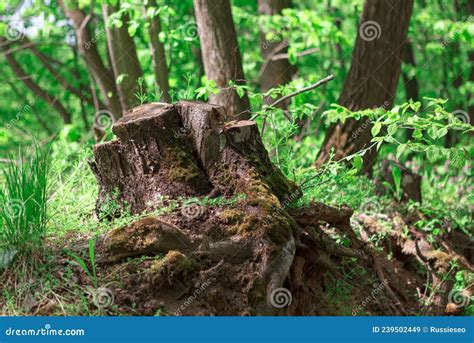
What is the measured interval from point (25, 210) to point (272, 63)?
542 cm

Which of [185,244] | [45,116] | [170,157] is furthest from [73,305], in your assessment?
[45,116]

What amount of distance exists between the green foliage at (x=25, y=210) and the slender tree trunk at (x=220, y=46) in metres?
2.74

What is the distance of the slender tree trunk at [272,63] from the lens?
8781mm

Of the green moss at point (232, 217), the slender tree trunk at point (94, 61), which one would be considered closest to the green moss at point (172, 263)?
the green moss at point (232, 217)

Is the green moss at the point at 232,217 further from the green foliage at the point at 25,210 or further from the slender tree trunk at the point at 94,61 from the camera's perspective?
the slender tree trunk at the point at 94,61

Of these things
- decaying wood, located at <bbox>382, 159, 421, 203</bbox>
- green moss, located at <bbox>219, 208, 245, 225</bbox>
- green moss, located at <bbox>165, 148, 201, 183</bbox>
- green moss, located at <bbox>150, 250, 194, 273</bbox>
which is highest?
green moss, located at <bbox>165, 148, 201, 183</bbox>

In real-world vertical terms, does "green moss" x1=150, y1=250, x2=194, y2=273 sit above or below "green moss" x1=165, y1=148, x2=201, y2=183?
below

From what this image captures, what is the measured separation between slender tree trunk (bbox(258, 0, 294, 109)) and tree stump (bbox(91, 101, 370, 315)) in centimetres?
414

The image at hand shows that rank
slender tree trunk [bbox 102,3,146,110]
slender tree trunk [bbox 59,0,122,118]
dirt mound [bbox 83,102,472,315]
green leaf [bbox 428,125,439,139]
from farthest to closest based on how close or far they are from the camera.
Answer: slender tree trunk [bbox 59,0,122,118] → slender tree trunk [bbox 102,3,146,110] → green leaf [bbox 428,125,439,139] → dirt mound [bbox 83,102,472,315]

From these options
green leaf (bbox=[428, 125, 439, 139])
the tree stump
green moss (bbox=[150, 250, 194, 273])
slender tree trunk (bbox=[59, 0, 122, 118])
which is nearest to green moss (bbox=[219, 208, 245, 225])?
the tree stump

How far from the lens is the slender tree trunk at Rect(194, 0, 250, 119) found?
6.62m

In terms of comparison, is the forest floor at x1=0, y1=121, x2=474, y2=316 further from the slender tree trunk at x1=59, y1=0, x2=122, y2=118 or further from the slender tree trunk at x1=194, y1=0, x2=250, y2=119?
the slender tree trunk at x1=59, y1=0, x2=122, y2=118

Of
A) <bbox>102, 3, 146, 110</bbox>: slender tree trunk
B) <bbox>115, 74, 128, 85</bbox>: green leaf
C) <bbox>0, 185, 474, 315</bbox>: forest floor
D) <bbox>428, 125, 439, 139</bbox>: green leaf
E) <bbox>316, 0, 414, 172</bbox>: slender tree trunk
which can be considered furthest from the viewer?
<bbox>102, 3, 146, 110</bbox>: slender tree trunk

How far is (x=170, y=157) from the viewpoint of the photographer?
4.42m
